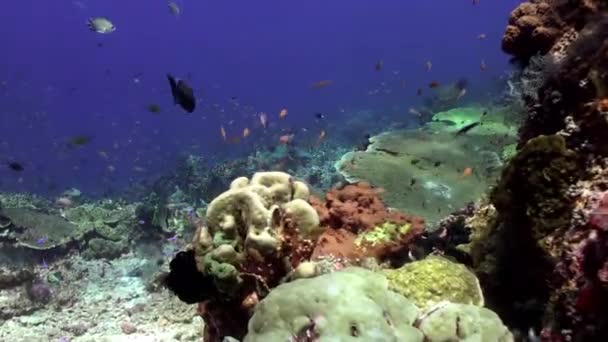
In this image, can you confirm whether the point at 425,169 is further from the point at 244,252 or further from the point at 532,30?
the point at 244,252

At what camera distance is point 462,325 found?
313cm

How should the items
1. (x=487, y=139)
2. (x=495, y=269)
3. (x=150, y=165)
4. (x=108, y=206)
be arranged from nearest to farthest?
1. (x=495, y=269)
2. (x=487, y=139)
3. (x=108, y=206)
4. (x=150, y=165)

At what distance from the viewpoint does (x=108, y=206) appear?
16.0 metres

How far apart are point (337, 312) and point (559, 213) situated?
1539 mm

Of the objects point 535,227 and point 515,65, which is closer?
point 535,227

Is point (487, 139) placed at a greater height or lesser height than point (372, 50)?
greater

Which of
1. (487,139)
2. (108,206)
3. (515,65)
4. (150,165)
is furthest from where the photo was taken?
(150,165)

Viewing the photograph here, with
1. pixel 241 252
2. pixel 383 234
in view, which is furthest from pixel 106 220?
pixel 241 252

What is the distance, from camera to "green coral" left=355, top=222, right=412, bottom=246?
537cm

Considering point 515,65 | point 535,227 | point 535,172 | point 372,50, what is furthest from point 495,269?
point 372,50

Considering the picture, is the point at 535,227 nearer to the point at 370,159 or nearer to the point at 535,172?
the point at 535,172

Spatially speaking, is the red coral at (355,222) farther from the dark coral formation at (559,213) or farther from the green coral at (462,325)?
the green coral at (462,325)

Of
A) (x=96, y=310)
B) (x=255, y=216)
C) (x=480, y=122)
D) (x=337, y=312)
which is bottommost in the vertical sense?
(x=96, y=310)

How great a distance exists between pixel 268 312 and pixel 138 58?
507ft
